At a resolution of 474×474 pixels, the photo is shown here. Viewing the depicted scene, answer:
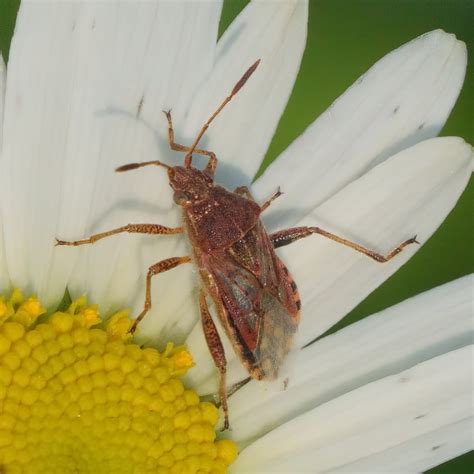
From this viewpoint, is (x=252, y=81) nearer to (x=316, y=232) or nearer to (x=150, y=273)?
(x=316, y=232)

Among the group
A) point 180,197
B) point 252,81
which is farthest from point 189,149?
point 252,81

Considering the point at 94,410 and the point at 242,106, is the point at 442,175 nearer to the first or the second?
the point at 242,106

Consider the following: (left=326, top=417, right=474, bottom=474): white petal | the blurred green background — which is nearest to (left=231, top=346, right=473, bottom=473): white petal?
(left=326, top=417, right=474, bottom=474): white petal

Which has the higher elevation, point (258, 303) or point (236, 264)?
point (236, 264)

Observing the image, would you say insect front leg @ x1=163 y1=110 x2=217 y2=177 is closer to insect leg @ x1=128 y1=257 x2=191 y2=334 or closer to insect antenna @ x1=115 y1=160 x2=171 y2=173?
insect antenna @ x1=115 y1=160 x2=171 y2=173

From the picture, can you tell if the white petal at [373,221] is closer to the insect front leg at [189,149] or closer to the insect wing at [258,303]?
the insect wing at [258,303]

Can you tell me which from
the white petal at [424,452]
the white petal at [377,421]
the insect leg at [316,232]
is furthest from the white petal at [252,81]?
the white petal at [424,452]

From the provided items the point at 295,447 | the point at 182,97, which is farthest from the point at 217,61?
the point at 295,447
